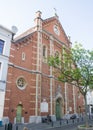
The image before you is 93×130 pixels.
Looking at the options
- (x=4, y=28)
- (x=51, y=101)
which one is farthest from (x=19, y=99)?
(x=4, y=28)

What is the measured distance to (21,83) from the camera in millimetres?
20625

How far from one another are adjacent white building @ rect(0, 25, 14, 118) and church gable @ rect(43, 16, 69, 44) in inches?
350

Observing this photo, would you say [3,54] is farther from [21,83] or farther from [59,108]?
[59,108]

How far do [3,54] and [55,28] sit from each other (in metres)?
14.6

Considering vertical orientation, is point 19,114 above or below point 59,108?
below

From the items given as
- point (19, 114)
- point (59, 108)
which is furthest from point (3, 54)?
point (59, 108)

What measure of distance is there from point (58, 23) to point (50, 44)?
6303 millimetres

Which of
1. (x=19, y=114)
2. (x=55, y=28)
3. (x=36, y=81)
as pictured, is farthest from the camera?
(x=55, y=28)

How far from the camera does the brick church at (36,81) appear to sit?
63.6 ft

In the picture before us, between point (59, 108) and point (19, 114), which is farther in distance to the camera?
point (59, 108)

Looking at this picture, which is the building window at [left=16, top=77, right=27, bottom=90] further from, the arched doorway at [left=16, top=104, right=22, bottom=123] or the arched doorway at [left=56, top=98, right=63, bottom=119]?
the arched doorway at [left=56, top=98, right=63, bottom=119]

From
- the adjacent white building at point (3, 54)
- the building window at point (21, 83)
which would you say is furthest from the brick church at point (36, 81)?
the adjacent white building at point (3, 54)

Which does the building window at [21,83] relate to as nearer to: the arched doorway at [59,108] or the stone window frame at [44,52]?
the stone window frame at [44,52]

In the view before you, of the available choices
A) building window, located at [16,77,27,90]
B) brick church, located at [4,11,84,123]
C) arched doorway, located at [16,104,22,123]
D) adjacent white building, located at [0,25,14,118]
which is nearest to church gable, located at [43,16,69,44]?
brick church, located at [4,11,84,123]
